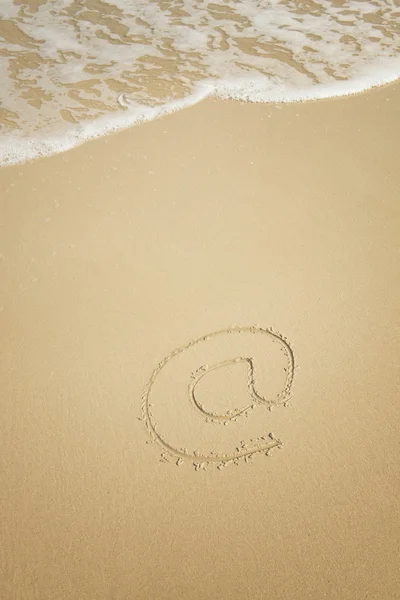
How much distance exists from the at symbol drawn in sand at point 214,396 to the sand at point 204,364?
0.03ft

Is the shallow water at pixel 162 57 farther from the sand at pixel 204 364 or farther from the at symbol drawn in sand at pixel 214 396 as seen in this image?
the at symbol drawn in sand at pixel 214 396

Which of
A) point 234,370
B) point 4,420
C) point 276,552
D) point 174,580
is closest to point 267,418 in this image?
point 234,370

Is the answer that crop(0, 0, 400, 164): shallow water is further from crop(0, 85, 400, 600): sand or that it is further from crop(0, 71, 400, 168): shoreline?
crop(0, 85, 400, 600): sand

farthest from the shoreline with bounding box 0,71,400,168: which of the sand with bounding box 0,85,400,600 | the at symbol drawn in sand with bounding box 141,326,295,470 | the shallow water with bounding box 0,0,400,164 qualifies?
the at symbol drawn in sand with bounding box 141,326,295,470

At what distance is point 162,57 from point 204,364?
3.50m

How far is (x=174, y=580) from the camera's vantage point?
177 cm

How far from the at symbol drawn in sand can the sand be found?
1 cm

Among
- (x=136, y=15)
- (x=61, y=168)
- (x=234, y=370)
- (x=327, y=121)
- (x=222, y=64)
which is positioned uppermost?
(x=136, y=15)

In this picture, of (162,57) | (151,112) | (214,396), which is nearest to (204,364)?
(214,396)

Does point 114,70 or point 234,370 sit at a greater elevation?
point 114,70

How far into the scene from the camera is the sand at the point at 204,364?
1.81 metres

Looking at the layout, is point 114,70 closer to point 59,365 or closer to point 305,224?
point 305,224

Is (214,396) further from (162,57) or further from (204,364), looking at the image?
(162,57)

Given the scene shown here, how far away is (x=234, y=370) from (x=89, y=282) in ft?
3.08
